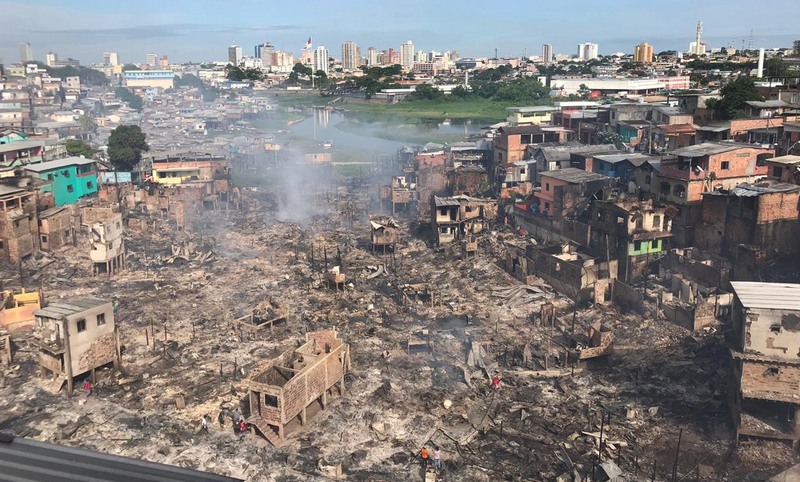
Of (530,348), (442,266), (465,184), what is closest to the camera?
(530,348)

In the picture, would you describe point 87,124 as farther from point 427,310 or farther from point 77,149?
point 427,310

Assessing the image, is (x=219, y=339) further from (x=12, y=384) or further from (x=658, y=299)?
(x=658, y=299)

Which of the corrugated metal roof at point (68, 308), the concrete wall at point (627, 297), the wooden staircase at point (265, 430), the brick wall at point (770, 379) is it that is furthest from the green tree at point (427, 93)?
the wooden staircase at point (265, 430)

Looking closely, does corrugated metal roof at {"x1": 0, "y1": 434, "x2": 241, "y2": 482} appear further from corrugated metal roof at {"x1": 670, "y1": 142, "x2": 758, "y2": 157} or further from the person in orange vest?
corrugated metal roof at {"x1": 670, "y1": 142, "x2": 758, "y2": 157}

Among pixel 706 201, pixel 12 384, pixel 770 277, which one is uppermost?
pixel 706 201

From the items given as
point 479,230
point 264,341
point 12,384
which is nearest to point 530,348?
point 264,341

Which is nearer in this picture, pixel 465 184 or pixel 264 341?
pixel 264 341

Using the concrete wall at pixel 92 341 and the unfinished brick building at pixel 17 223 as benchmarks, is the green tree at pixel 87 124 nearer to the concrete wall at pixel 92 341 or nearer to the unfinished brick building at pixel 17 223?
the unfinished brick building at pixel 17 223
